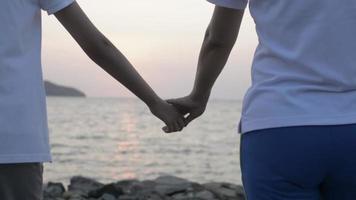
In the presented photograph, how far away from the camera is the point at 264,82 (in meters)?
2.41

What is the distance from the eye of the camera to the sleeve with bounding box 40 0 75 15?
295 centimetres

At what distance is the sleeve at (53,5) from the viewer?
2.95m

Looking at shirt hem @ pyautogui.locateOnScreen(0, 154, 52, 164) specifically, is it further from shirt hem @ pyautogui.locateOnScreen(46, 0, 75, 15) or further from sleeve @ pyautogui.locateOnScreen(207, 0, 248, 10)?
sleeve @ pyautogui.locateOnScreen(207, 0, 248, 10)

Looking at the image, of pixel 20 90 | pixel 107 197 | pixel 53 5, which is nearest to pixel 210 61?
pixel 53 5

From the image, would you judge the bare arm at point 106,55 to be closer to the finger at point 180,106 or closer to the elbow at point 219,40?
the finger at point 180,106

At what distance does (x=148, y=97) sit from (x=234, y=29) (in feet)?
2.23

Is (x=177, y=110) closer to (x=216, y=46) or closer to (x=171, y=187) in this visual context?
(x=216, y=46)

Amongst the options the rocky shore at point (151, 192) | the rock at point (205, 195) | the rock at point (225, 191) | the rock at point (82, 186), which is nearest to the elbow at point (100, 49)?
the rocky shore at point (151, 192)

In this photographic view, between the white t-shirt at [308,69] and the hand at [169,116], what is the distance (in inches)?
49.4

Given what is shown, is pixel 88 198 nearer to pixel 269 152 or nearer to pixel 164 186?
pixel 164 186

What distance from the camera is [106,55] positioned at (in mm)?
3348

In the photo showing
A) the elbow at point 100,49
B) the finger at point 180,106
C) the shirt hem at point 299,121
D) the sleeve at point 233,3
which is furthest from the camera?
the finger at point 180,106

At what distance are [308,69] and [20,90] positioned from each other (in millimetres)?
1062

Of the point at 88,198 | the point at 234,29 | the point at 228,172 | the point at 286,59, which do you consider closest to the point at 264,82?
the point at 286,59
